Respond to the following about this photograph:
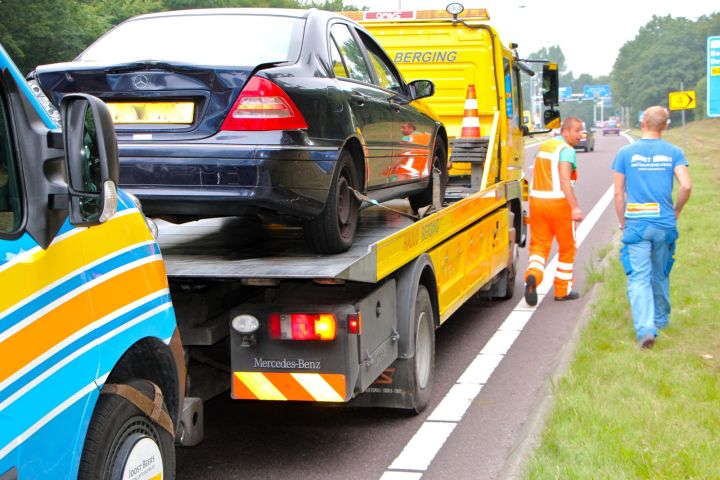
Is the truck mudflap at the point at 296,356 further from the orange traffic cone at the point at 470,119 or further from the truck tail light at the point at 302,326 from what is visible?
the orange traffic cone at the point at 470,119

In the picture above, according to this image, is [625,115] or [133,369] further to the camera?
[625,115]

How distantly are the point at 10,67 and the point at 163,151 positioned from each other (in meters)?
2.07

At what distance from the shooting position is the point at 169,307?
4.17 meters

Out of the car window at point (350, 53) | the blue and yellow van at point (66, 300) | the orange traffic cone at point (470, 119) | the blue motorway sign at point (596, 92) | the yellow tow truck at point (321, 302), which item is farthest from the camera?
the blue motorway sign at point (596, 92)

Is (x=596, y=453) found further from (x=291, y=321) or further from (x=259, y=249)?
(x=259, y=249)

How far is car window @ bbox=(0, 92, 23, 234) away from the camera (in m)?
3.07

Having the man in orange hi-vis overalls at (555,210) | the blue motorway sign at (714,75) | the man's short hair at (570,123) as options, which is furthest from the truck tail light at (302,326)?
the blue motorway sign at (714,75)

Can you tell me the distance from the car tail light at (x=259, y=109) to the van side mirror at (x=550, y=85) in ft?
23.2

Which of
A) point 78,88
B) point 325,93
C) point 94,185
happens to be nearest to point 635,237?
point 325,93

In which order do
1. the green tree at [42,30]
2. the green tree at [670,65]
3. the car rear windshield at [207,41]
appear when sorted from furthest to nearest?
the green tree at [670,65] → the green tree at [42,30] → the car rear windshield at [207,41]

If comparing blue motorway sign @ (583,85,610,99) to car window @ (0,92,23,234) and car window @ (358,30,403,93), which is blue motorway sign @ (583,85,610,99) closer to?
car window @ (358,30,403,93)

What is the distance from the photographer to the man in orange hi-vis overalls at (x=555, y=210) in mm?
10328

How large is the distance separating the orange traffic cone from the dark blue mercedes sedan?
369 centimetres

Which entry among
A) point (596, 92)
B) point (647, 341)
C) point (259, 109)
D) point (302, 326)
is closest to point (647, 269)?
point (647, 341)
